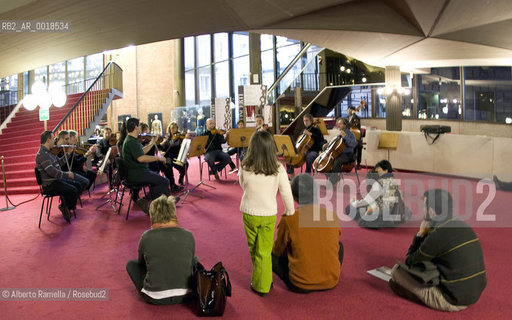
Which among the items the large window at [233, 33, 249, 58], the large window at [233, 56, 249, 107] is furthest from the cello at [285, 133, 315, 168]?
the large window at [233, 33, 249, 58]

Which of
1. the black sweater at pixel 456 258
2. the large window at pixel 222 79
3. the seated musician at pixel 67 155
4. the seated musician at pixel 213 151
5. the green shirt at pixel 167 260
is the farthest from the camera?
the large window at pixel 222 79

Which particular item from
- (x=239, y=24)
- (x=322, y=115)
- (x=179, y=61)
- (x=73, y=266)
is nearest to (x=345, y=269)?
(x=73, y=266)

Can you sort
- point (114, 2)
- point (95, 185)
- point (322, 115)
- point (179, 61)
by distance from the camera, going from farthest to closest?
point (179, 61) < point (322, 115) < point (95, 185) < point (114, 2)

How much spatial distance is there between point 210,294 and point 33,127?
11244mm

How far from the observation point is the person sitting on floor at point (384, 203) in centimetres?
521

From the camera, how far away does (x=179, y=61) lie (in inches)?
847

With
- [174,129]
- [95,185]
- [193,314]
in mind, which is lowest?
[193,314]

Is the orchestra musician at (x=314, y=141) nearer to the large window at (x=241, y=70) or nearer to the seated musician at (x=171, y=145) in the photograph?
the seated musician at (x=171, y=145)

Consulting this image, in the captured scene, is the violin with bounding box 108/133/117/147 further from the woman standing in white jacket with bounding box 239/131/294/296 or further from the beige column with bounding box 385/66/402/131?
the beige column with bounding box 385/66/402/131

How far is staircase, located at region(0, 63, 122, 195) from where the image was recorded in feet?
31.0

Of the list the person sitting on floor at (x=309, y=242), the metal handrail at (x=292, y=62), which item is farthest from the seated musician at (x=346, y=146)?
the metal handrail at (x=292, y=62)

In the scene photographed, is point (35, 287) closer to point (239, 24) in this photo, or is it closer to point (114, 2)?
point (114, 2)

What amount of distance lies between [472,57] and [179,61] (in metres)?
15.2

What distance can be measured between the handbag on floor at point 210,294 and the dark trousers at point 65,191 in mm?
3791
